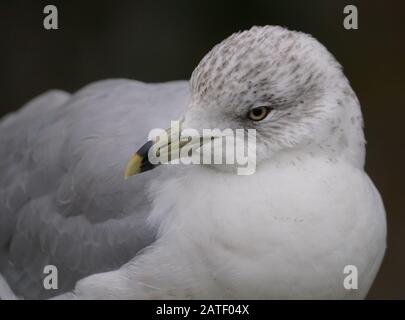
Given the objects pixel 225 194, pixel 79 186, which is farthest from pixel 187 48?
pixel 225 194

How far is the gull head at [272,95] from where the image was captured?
83.7 inches

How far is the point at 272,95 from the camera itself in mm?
2145

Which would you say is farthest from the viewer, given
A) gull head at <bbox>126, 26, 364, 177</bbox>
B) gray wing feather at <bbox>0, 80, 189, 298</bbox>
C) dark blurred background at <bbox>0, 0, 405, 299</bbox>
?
dark blurred background at <bbox>0, 0, 405, 299</bbox>

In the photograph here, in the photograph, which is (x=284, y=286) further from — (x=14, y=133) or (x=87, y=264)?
(x=14, y=133)

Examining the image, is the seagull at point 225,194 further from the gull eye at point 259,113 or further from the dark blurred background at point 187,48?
the dark blurred background at point 187,48

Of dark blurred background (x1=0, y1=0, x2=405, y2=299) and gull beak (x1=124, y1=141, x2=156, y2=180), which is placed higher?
dark blurred background (x1=0, y1=0, x2=405, y2=299)

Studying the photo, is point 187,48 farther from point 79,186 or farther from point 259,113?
point 259,113

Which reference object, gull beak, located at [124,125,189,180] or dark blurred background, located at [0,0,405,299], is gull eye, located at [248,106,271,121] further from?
dark blurred background, located at [0,0,405,299]

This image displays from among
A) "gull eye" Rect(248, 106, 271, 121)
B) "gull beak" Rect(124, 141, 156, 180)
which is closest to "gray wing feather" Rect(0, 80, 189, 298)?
"gull beak" Rect(124, 141, 156, 180)

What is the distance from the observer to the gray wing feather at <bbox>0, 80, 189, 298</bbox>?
2484 millimetres

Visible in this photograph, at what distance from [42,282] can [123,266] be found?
0.38 metres

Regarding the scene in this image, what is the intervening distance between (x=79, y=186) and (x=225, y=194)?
1.52 feet

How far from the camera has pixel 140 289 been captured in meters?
2.41

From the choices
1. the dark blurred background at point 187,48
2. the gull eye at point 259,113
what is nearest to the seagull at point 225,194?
the gull eye at point 259,113
